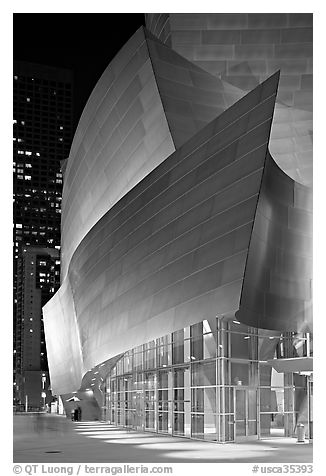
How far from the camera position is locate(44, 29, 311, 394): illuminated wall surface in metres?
22.8

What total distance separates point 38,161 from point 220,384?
486 ft

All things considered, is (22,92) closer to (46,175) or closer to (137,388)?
(46,175)

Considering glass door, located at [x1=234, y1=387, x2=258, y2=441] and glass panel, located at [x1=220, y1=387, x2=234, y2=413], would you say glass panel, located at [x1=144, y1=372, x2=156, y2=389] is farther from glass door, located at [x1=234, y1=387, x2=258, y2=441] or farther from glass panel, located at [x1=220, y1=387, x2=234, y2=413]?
glass panel, located at [x1=220, y1=387, x2=234, y2=413]

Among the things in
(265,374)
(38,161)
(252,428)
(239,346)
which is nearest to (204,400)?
(252,428)

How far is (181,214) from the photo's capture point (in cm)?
2570

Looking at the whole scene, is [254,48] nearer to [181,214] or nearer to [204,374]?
[181,214]

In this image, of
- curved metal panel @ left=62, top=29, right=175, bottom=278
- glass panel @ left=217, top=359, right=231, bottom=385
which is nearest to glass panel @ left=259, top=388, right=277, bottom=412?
glass panel @ left=217, top=359, right=231, bottom=385

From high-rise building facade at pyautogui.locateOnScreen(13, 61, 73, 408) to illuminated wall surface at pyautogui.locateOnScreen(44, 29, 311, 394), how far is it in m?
101

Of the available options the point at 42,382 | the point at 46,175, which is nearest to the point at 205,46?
the point at 42,382

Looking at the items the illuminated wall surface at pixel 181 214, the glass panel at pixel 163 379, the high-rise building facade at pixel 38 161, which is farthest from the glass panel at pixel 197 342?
the high-rise building facade at pixel 38 161

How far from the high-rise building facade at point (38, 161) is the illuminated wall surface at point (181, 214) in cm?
10111

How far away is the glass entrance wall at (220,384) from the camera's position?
23.9 metres
